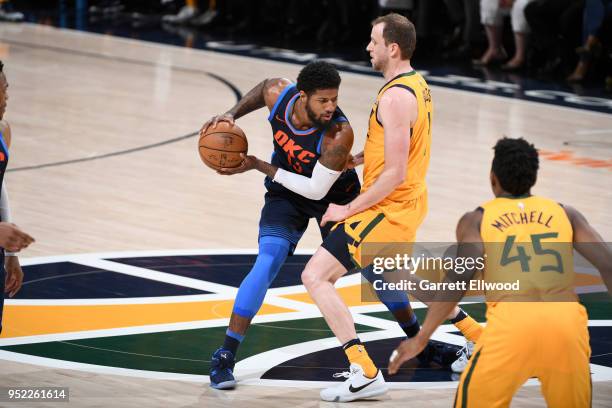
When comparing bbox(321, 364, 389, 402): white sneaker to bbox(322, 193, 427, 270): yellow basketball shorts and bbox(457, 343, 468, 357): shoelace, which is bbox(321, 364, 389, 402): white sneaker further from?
bbox(457, 343, 468, 357): shoelace

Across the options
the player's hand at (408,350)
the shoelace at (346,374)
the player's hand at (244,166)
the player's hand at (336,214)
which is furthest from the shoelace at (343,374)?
the player's hand at (408,350)

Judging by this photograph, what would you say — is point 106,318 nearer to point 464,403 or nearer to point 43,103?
point 464,403

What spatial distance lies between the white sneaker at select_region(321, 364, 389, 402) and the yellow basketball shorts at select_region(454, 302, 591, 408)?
1.31 meters

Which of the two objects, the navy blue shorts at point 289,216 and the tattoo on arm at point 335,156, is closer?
the tattoo on arm at point 335,156

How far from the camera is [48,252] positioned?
7.84m

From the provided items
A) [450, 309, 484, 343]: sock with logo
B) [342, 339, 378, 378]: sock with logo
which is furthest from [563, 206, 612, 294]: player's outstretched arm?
[450, 309, 484, 343]: sock with logo

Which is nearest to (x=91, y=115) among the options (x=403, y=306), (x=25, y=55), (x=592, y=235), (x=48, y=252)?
(x=25, y=55)

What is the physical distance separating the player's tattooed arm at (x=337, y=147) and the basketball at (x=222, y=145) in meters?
0.46

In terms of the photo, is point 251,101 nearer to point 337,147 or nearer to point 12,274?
point 337,147

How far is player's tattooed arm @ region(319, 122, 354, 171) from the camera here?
5.59 meters

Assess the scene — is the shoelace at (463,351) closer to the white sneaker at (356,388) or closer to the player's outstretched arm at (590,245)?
the white sneaker at (356,388)

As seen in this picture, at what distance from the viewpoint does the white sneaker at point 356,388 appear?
536 cm

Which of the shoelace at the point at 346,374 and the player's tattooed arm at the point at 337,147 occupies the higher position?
the player's tattooed arm at the point at 337,147

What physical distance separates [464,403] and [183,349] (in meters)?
Answer: 2.33
